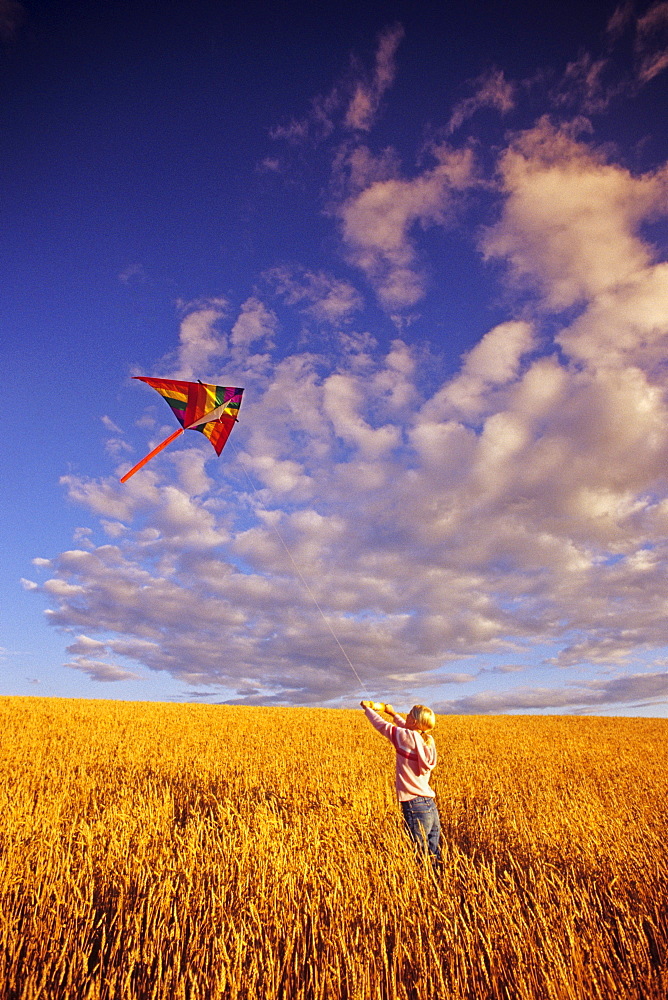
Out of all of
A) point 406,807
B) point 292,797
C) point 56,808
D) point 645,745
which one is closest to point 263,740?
point 292,797

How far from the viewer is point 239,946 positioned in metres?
3.42

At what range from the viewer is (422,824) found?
571 centimetres

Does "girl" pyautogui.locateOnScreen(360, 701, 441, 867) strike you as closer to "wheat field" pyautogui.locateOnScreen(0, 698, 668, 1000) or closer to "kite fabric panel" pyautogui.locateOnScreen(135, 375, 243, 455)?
"wheat field" pyautogui.locateOnScreen(0, 698, 668, 1000)

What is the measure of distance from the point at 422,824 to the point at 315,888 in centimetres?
157

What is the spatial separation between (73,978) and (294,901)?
5.39 feet

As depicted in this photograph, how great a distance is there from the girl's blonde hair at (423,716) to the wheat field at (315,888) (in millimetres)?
1186

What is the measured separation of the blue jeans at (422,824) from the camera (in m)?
5.69

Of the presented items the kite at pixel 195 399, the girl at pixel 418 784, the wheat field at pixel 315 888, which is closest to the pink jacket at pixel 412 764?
the girl at pixel 418 784

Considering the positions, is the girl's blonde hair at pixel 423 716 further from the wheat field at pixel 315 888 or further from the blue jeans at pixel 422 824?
the wheat field at pixel 315 888

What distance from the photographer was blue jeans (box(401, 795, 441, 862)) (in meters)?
5.69

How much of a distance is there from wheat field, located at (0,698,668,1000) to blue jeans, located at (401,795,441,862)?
0.18 m

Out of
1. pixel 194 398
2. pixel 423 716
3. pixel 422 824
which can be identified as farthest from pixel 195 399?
pixel 422 824

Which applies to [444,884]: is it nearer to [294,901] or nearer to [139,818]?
[294,901]

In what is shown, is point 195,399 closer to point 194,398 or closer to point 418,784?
point 194,398
